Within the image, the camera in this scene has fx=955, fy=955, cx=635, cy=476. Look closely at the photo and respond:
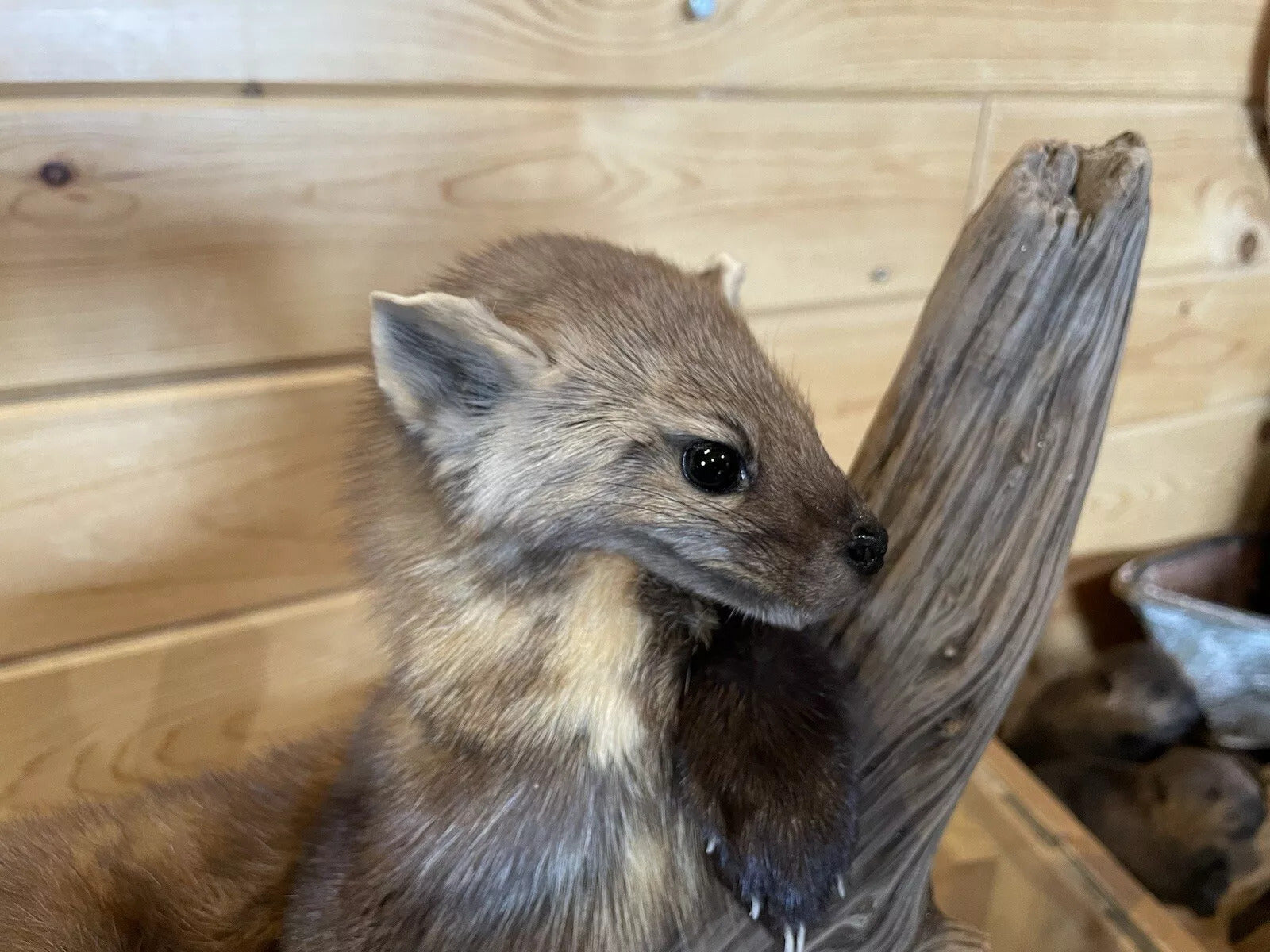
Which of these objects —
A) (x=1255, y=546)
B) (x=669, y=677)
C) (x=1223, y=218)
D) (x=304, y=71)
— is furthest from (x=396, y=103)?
(x=1255, y=546)

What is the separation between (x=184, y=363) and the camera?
3.14ft

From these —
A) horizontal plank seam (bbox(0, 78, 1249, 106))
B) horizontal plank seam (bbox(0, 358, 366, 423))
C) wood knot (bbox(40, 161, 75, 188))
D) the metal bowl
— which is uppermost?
horizontal plank seam (bbox(0, 78, 1249, 106))

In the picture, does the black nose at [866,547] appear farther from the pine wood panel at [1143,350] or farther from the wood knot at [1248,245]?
the wood knot at [1248,245]

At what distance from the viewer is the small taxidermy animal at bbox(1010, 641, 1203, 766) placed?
153 cm

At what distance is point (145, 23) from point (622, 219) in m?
0.51

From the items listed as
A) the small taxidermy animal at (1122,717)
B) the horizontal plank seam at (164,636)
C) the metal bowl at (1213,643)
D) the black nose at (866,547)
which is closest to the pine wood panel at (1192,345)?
the metal bowl at (1213,643)

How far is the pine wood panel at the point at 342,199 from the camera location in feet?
2.83

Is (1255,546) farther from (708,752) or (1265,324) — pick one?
(708,752)

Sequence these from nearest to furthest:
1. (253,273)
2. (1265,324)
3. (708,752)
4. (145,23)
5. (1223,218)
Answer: (708,752) → (145,23) → (253,273) → (1223,218) → (1265,324)

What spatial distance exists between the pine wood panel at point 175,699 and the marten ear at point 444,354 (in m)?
0.53

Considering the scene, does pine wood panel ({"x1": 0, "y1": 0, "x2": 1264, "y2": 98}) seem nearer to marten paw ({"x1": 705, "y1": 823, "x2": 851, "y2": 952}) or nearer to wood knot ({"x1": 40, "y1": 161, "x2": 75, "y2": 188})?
wood knot ({"x1": 40, "y1": 161, "x2": 75, "y2": 188})

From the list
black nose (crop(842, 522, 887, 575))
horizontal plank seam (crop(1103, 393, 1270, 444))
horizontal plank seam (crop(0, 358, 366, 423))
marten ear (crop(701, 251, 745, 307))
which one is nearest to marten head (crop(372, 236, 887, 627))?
black nose (crop(842, 522, 887, 575))

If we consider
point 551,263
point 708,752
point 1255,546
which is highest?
point 551,263

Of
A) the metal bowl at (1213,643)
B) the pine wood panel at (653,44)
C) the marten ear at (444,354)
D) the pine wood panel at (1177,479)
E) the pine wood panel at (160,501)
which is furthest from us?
the pine wood panel at (1177,479)
